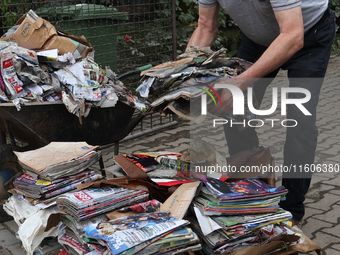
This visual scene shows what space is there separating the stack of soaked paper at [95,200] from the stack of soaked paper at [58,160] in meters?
0.28

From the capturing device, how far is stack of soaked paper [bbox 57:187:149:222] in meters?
2.30

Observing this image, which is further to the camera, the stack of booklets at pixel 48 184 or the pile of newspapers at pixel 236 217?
the stack of booklets at pixel 48 184

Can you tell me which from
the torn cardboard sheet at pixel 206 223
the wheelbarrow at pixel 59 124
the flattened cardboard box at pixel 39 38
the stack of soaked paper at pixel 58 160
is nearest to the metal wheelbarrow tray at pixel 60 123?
the wheelbarrow at pixel 59 124

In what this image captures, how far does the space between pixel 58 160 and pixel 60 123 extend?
1.49ft

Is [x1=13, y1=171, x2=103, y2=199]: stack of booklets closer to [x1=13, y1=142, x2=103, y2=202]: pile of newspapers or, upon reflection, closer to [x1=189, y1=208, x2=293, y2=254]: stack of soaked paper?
[x1=13, y1=142, x2=103, y2=202]: pile of newspapers

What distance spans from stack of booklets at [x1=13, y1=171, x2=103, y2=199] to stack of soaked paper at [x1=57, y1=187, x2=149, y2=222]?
22 cm

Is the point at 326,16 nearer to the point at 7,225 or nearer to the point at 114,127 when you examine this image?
the point at 114,127

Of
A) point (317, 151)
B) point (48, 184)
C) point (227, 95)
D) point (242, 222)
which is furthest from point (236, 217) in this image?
point (317, 151)

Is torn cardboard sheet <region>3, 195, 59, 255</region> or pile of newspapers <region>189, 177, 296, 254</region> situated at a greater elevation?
pile of newspapers <region>189, 177, 296, 254</region>

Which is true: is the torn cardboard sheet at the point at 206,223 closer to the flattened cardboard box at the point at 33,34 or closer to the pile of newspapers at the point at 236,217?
the pile of newspapers at the point at 236,217

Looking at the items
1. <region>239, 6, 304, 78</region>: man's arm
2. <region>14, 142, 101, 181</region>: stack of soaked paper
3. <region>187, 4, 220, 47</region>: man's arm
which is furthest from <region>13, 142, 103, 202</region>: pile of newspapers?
<region>239, 6, 304, 78</region>: man's arm

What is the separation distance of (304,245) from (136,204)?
39.8 inches

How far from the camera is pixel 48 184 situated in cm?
265

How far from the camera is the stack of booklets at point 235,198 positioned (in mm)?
2320
